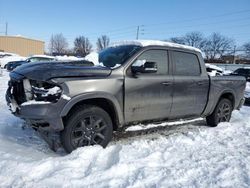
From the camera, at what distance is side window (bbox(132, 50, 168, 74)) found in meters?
5.31

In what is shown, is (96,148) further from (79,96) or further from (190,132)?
(190,132)

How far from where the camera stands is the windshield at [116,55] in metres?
5.24

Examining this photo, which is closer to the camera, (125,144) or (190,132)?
(125,144)

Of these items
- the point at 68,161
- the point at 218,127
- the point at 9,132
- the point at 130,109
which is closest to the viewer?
the point at 68,161

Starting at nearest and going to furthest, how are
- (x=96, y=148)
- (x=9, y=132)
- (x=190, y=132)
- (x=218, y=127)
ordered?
(x=96, y=148) < (x=9, y=132) < (x=190, y=132) < (x=218, y=127)

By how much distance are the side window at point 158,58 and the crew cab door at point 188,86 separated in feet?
0.68

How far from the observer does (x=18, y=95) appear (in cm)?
482

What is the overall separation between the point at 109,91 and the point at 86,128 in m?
0.67

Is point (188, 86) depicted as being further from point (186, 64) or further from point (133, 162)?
point (133, 162)

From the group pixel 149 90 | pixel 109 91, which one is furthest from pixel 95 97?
pixel 149 90

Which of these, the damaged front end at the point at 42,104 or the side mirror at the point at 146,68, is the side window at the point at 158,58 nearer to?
the side mirror at the point at 146,68

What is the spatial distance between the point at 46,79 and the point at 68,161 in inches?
46.5

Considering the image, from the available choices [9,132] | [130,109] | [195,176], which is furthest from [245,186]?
[9,132]

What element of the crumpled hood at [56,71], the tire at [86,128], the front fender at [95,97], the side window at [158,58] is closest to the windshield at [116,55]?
the side window at [158,58]
